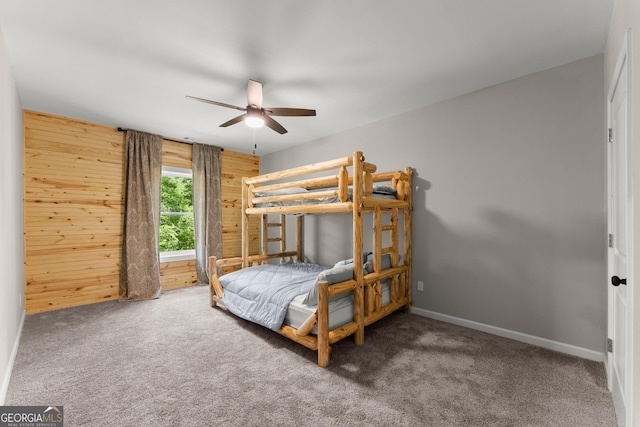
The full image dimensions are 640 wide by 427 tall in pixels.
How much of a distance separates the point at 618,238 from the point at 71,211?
226 inches

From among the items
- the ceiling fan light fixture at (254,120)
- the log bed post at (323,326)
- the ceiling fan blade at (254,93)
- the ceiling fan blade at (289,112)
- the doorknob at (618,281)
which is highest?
the ceiling fan blade at (254,93)

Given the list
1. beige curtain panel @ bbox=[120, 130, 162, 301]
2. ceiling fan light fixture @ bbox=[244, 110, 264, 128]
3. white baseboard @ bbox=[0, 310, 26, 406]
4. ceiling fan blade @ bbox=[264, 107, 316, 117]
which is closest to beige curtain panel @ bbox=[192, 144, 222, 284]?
beige curtain panel @ bbox=[120, 130, 162, 301]

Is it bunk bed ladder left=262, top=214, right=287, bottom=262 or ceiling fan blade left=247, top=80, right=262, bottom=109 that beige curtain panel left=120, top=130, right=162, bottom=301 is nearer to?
bunk bed ladder left=262, top=214, right=287, bottom=262

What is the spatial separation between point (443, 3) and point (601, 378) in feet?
9.55

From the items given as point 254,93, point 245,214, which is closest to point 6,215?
point 254,93

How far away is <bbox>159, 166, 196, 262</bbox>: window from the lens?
15.9 feet

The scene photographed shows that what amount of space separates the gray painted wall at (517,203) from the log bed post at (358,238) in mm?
1130

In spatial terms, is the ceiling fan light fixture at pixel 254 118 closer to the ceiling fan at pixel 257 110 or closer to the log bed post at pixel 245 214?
the ceiling fan at pixel 257 110

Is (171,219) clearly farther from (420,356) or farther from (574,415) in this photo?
(574,415)

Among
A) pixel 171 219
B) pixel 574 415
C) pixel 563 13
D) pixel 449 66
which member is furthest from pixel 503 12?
pixel 171 219

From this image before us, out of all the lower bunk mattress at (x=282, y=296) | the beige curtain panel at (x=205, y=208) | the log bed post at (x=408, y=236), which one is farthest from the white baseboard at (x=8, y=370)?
the log bed post at (x=408, y=236)

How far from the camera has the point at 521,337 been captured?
8.87 feet

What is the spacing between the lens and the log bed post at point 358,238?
264cm

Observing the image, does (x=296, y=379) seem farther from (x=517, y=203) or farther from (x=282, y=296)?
(x=517, y=203)
